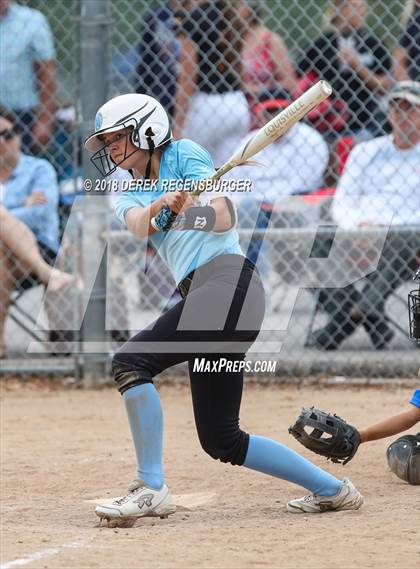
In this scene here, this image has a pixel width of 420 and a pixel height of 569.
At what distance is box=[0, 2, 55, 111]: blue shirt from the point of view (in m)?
7.56

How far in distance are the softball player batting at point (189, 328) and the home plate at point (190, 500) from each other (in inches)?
10.1

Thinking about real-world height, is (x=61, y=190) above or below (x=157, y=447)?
below

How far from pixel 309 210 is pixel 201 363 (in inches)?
133

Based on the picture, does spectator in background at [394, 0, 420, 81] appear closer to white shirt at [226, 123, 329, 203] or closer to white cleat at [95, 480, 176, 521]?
white shirt at [226, 123, 329, 203]

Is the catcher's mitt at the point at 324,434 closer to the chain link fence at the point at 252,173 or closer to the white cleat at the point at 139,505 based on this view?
the white cleat at the point at 139,505

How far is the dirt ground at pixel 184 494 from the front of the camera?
3.57 metres

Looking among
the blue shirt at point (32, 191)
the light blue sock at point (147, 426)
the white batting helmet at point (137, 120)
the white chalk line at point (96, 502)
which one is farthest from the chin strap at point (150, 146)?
the blue shirt at point (32, 191)

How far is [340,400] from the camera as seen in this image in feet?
22.0

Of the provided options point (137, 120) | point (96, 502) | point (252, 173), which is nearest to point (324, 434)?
point (96, 502)

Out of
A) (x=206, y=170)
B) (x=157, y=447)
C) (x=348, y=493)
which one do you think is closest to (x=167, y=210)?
(x=206, y=170)

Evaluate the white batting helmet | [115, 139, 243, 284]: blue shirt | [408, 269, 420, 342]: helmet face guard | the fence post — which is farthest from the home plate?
the fence post

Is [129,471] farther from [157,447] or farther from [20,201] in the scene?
[20,201]

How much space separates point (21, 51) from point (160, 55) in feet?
3.16

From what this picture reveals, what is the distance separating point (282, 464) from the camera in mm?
4188
